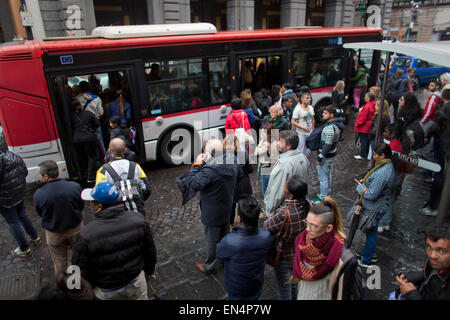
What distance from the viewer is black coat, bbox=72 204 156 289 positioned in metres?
2.64

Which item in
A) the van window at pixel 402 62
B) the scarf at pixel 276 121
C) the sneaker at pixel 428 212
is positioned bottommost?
the sneaker at pixel 428 212

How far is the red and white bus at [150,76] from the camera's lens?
5844 millimetres

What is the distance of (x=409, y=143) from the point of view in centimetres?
512

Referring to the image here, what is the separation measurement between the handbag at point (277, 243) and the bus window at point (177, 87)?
16.6ft

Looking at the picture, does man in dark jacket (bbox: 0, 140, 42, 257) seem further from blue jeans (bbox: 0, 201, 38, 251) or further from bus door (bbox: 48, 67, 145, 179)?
bus door (bbox: 48, 67, 145, 179)

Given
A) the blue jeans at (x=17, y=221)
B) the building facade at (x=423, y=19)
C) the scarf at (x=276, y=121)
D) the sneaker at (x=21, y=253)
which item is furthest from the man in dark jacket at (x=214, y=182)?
the building facade at (x=423, y=19)

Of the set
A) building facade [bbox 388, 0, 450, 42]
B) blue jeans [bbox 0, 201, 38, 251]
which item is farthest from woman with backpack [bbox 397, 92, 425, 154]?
building facade [bbox 388, 0, 450, 42]

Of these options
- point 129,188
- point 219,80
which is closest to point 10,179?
point 129,188

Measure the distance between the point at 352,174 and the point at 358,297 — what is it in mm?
5178

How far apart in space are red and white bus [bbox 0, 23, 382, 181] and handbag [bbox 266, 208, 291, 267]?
16.2 feet

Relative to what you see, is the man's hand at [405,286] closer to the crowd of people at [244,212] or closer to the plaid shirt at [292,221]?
the crowd of people at [244,212]

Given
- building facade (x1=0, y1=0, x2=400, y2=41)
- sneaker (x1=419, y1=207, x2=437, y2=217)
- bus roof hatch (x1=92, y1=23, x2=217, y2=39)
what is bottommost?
sneaker (x1=419, y1=207, x2=437, y2=217)
